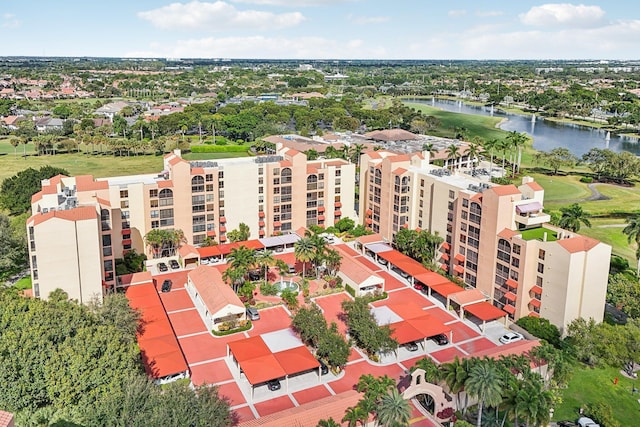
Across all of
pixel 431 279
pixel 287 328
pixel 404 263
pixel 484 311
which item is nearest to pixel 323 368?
pixel 287 328

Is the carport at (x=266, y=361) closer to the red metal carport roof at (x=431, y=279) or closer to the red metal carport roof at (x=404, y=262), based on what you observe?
the red metal carport roof at (x=431, y=279)

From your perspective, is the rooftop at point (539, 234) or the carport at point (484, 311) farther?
the rooftop at point (539, 234)

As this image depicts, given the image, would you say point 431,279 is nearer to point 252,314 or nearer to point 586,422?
point 252,314

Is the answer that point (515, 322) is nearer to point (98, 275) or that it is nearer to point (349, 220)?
point (349, 220)

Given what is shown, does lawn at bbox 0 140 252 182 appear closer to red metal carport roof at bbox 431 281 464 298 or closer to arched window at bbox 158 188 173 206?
arched window at bbox 158 188 173 206

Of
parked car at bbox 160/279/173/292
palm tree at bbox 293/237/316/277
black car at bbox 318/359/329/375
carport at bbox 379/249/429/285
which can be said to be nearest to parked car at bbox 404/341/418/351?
black car at bbox 318/359/329/375

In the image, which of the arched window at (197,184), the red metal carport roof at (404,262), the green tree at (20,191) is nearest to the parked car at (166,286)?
the arched window at (197,184)
